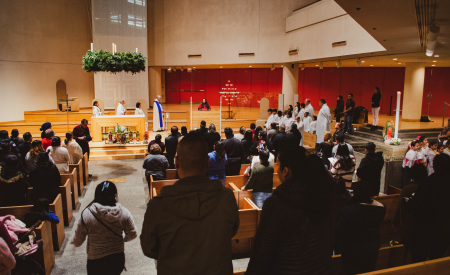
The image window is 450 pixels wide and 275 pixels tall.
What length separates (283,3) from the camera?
1581cm

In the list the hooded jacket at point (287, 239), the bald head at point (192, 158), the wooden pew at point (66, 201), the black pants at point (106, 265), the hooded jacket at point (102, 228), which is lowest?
the wooden pew at point (66, 201)

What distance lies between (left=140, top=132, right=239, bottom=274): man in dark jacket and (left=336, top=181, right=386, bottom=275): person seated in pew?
5.15 ft

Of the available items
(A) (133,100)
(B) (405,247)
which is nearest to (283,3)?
(A) (133,100)

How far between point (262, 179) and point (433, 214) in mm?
2002

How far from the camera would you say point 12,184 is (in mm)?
4617

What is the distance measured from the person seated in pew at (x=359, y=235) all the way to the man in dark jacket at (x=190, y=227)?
5.15 feet

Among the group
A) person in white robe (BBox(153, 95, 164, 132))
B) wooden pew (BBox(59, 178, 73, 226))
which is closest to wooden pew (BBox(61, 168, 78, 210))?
wooden pew (BBox(59, 178, 73, 226))

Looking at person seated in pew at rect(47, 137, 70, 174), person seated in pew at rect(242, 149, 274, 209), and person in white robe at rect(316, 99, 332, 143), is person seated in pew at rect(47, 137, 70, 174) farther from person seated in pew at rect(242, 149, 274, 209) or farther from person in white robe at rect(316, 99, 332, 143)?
person in white robe at rect(316, 99, 332, 143)

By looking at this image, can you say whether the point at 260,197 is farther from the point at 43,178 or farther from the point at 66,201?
the point at 66,201

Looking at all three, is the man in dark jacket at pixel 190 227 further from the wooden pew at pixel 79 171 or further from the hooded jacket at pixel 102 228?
the wooden pew at pixel 79 171

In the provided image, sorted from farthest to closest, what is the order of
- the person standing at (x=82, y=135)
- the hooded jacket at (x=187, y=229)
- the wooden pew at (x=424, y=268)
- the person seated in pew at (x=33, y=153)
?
the person standing at (x=82, y=135)
the person seated in pew at (x=33, y=153)
the wooden pew at (x=424, y=268)
the hooded jacket at (x=187, y=229)

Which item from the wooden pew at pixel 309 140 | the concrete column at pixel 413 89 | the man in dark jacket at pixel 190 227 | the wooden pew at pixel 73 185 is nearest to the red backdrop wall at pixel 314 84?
the concrete column at pixel 413 89

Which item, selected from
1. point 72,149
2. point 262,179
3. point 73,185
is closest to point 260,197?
Answer: point 262,179

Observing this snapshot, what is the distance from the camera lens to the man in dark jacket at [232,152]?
662 cm
